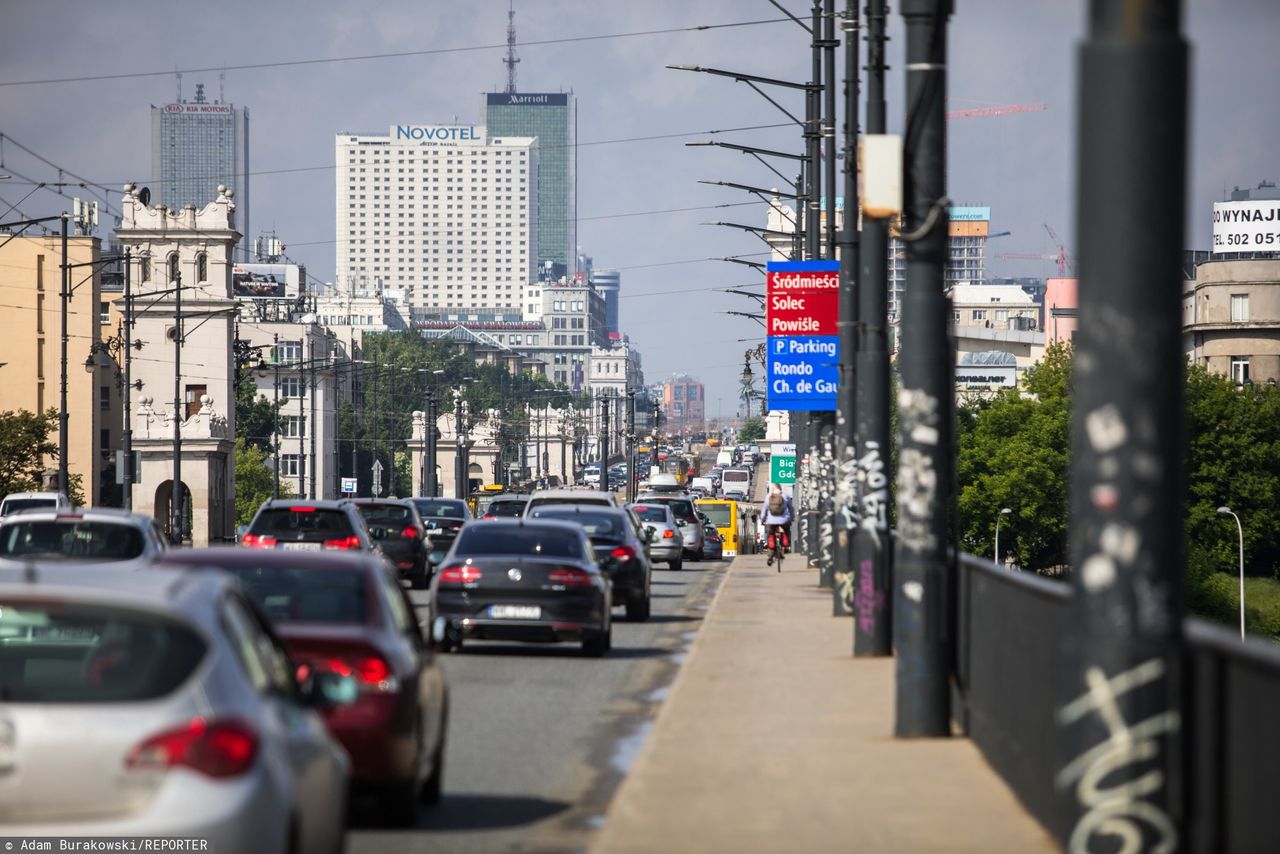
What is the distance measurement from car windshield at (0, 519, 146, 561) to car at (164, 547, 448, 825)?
974cm

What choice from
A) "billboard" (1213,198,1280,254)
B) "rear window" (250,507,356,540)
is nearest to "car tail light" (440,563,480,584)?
"rear window" (250,507,356,540)

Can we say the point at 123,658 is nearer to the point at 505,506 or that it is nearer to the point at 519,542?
the point at 519,542

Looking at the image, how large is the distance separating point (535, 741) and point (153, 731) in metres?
8.39

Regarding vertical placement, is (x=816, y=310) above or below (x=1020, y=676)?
above

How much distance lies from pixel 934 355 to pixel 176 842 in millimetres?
8125

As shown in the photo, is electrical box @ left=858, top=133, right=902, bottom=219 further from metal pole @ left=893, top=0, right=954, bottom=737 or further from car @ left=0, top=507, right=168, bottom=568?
car @ left=0, top=507, right=168, bottom=568

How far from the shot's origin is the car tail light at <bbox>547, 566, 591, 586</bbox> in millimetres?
21344

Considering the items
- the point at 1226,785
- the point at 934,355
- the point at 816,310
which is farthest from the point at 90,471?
the point at 1226,785

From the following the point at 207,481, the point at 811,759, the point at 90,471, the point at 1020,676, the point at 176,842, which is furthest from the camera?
the point at 90,471

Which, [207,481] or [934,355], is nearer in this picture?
[934,355]

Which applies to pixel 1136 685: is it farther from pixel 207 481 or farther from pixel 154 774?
pixel 207 481

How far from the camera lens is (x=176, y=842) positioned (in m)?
6.36

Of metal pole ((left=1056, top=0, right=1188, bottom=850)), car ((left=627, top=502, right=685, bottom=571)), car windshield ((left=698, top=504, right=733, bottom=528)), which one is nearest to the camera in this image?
metal pole ((left=1056, top=0, right=1188, bottom=850))

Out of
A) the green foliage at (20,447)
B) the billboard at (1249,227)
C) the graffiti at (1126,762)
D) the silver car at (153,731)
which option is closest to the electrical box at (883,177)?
the graffiti at (1126,762)
